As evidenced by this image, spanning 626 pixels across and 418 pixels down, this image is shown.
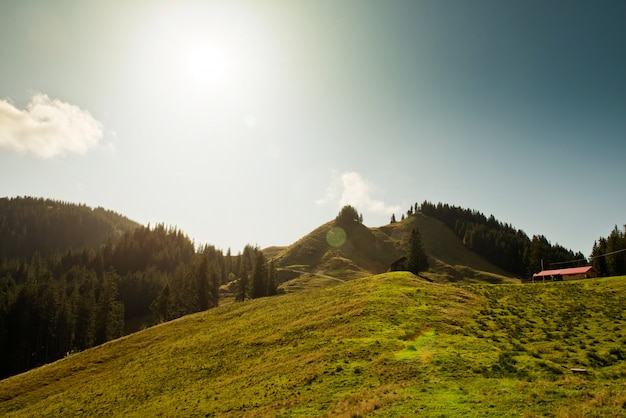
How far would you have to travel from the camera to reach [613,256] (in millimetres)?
95688

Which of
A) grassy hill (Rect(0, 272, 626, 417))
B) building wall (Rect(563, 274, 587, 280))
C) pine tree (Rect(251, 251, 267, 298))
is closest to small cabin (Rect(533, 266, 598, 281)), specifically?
building wall (Rect(563, 274, 587, 280))

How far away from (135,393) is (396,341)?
2504 cm

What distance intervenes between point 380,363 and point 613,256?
108 meters

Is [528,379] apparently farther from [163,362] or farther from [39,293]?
[39,293]

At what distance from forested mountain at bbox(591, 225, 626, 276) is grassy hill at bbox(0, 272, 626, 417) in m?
56.3

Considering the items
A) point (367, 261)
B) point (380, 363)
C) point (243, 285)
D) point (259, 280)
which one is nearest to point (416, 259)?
point (259, 280)

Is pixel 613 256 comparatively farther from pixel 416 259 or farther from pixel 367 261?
pixel 367 261

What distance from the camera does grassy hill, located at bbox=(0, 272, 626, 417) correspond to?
17469 millimetres

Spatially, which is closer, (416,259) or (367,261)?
(416,259)

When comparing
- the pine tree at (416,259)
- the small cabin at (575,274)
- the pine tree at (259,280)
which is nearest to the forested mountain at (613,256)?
the small cabin at (575,274)

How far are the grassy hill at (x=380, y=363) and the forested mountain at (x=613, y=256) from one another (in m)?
56.3

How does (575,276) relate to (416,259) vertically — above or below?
below

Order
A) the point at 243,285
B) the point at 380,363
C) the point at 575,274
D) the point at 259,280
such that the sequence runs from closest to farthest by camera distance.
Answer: the point at 380,363 < the point at 575,274 < the point at 259,280 < the point at 243,285

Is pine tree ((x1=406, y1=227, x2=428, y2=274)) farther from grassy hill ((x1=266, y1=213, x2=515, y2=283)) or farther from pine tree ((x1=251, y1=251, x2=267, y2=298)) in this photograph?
pine tree ((x1=251, y1=251, x2=267, y2=298))
